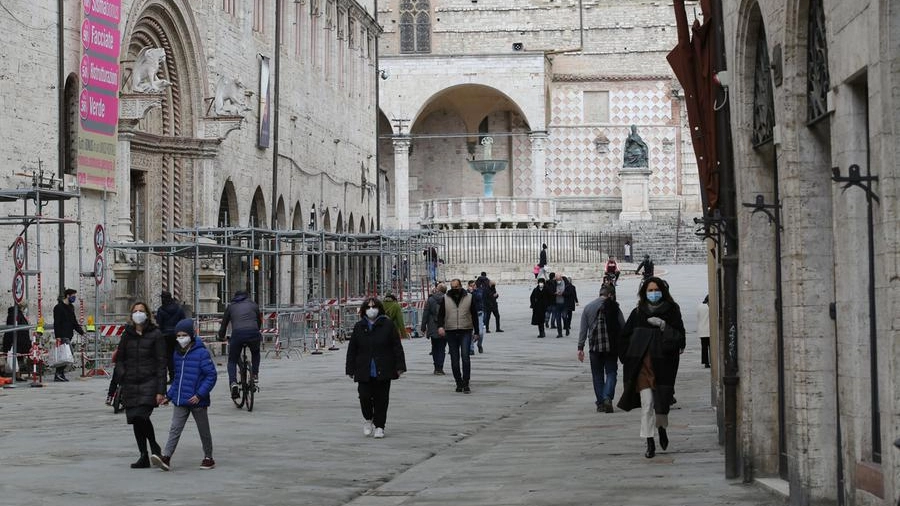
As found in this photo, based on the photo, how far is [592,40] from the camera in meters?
77.7

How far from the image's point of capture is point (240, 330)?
20000mm

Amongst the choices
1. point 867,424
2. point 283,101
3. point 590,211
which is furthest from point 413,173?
point 867,424

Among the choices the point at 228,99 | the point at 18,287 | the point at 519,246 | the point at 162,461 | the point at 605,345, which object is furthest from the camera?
the point at 519,246

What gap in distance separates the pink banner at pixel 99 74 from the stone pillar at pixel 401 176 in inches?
1587

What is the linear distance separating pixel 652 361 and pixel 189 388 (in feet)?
13.4

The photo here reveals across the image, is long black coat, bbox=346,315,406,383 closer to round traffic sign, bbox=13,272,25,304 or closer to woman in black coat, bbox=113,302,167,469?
woman in black coat, bbox=113,302,167,469

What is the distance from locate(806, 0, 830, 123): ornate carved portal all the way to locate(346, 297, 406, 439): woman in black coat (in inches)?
268

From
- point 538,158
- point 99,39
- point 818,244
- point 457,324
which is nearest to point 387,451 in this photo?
point 818,244

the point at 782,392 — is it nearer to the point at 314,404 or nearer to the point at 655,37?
the point at 314,404

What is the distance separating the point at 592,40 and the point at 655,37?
9.52 ft

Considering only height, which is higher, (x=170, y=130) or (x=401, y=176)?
(x=401, y=176)

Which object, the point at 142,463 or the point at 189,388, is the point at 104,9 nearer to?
the point at 189,388

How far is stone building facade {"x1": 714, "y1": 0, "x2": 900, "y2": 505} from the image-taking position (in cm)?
907

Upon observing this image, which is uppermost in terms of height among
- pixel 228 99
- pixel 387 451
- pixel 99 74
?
pixel 228 99
